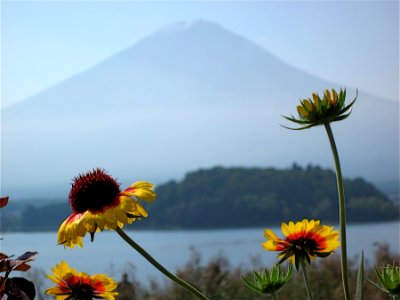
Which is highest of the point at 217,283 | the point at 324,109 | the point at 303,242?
the point at 324,109

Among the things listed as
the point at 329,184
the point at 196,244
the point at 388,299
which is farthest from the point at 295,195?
the point at 388,299

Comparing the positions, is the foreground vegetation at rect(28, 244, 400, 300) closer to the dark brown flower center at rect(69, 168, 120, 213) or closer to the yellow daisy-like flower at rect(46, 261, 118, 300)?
the yellow daisy-like flower at rect(46, 261, 118, 300)

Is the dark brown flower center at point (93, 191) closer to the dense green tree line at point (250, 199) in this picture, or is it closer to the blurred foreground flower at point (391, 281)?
the blurred foreground flower at point (391, 281)

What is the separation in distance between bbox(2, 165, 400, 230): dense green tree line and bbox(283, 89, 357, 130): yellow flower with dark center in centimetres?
1641

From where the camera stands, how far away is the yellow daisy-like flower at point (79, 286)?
6.68 feet

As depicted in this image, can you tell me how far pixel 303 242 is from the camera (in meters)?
1.97

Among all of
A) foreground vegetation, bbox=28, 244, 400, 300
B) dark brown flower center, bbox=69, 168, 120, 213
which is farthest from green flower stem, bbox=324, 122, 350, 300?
foreground vegetation, bbox=28, 244, 400, 300

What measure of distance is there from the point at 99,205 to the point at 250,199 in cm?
1769

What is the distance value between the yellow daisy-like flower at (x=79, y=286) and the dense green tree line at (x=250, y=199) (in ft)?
53.3

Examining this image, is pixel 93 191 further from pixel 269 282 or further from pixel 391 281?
pixel 391 281

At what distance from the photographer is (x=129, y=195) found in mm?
1833

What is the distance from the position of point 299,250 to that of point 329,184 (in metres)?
17.1

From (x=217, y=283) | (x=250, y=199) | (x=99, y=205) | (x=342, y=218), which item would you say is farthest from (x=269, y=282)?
(x=250, y=199)

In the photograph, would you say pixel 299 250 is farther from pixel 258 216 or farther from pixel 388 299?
pixel 258 216
